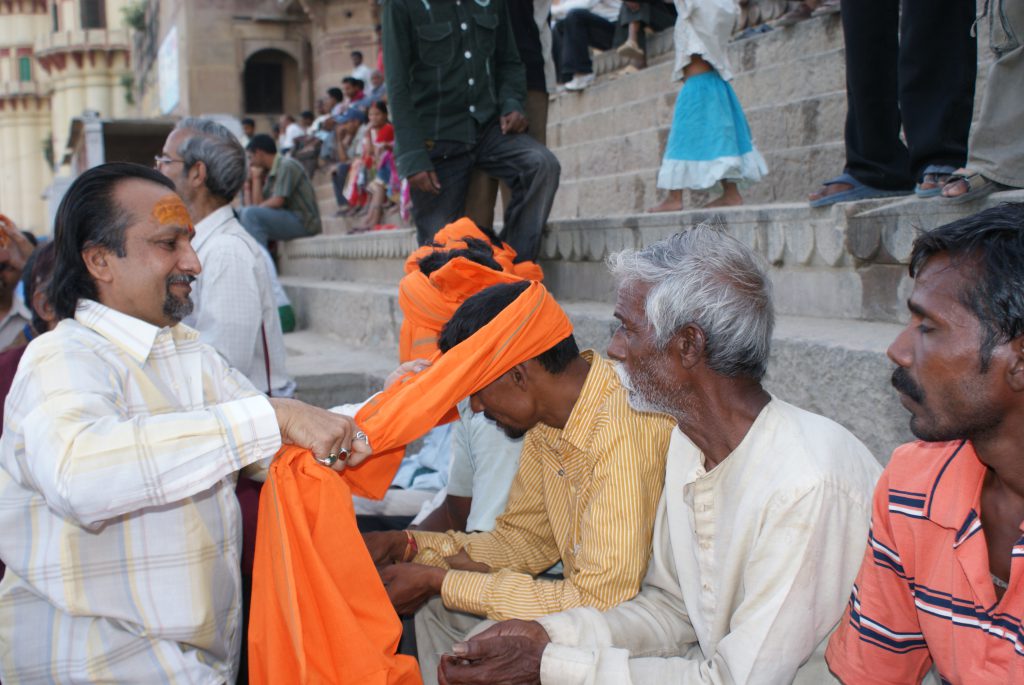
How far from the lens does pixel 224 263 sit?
363 cm

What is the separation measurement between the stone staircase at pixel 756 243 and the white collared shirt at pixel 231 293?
1423 millimetres

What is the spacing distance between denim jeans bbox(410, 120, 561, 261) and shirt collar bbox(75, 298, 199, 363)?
246cm

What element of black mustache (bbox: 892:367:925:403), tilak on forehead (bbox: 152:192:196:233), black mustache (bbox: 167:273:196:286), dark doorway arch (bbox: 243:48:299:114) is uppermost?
dark doorway arch (bbox: 243:48:299:114)

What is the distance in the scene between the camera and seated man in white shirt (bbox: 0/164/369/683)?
6.23 ft

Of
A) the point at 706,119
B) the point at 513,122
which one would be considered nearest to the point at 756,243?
the point at 706,119

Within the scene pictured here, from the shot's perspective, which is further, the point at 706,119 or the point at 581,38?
the point at 581,38

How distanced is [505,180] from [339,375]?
1696 mm

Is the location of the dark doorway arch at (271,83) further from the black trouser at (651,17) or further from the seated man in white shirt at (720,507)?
the seated man in white shirt at (720,507)

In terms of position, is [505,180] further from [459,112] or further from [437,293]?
[437,293]

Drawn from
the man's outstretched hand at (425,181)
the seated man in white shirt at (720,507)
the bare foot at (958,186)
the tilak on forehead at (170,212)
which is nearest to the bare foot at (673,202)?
the man's outstretched hand at (425,181)

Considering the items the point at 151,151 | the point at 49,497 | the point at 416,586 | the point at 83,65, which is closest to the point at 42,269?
the point at 49,497

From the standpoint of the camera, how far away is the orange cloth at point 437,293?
329cm

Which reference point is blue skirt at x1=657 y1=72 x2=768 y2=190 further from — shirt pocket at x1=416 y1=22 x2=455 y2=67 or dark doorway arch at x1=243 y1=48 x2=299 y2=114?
dark doorway arch at x1=243 y1=48 x2=299 y2=114

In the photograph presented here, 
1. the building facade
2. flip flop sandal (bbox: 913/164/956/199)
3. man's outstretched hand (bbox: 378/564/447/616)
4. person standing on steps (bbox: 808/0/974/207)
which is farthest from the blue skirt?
the building facade
